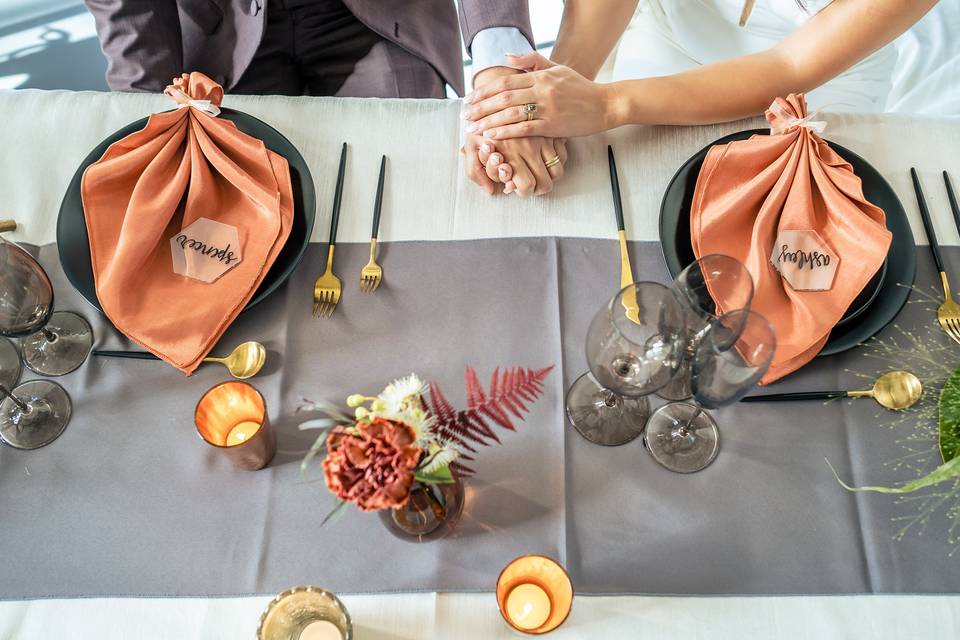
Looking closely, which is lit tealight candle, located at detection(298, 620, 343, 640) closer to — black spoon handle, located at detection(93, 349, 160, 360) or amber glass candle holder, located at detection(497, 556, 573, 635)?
amber glass candle holder, located at detection(497, 556, 573, 635)

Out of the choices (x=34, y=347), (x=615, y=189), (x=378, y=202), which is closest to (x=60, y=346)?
(x=34, y=347)

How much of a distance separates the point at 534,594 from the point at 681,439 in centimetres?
25

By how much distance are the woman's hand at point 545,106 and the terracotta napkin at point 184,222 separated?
11.8 inches

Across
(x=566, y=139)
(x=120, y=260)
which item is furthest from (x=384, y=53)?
(x=120, y=260)

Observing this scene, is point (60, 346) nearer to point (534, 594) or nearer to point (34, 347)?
point (34, 347)

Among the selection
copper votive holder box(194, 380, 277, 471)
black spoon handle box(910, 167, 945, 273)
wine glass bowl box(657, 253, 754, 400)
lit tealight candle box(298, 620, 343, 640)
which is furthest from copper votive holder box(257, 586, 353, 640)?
black spoon handle box(910, 167, 945, 273)

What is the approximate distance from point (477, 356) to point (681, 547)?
1.04 feet

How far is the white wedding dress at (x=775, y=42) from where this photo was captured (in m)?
1.33

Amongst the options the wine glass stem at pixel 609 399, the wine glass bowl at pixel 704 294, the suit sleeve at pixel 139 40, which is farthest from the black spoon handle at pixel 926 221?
the suit sleeve at pixel 139 40

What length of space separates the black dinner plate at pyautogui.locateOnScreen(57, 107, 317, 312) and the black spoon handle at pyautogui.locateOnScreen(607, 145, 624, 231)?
1.34ft

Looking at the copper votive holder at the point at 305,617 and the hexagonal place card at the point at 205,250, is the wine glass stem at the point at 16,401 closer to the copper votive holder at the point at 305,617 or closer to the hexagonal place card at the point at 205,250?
the hexagonal place card at the point at 205,250

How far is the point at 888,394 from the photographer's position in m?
0.75

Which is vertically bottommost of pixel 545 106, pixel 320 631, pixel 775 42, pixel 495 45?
pixel 320 631

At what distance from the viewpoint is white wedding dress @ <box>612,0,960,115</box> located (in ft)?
4.35
